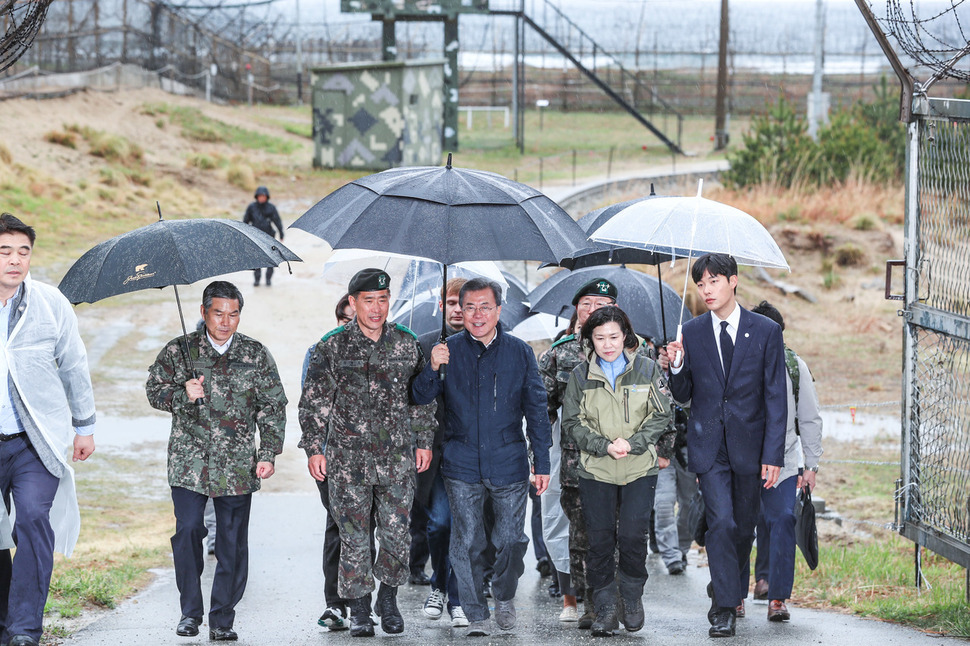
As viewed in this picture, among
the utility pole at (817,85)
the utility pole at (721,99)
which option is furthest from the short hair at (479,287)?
the utility pole at (721,99)

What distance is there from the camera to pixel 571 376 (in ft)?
20.0

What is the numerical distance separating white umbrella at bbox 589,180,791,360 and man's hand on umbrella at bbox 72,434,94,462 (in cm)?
283

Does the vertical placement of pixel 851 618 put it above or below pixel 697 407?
below

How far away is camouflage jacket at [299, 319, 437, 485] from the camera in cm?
586

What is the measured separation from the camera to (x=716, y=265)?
595 cm

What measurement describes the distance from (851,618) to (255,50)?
142 ft

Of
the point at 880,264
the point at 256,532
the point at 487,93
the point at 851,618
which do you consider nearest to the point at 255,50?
the point at 487,93

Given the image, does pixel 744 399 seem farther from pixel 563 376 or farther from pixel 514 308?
pixel 514 308

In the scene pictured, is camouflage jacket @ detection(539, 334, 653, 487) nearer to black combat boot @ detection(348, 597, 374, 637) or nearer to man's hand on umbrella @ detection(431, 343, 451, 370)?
man's hand on umbrella @ detection(431, 343, 451, 370)

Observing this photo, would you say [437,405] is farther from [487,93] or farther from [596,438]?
[487,93]

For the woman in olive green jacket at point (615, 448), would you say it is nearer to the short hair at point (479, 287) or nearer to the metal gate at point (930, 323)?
the short hair at point (479, 287)

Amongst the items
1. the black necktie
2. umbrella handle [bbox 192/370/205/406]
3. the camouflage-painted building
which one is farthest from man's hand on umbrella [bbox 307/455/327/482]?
the camouflage-painted building

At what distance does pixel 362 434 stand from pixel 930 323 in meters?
3.14

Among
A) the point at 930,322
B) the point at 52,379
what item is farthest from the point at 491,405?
the point at 930,322
